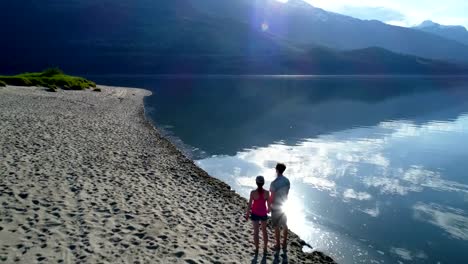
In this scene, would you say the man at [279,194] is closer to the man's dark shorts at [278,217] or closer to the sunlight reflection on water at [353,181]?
the man's dark shorts at [278,217]

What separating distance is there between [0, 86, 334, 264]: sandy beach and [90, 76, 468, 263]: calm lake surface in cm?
284

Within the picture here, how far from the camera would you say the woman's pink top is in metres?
11.4

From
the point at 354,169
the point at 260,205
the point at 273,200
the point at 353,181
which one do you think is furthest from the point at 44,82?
the point at 273,200

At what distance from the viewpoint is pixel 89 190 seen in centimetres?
1573

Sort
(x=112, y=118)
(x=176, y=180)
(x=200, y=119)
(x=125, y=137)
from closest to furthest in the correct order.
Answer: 1. (x=176, y=180)
2. (x=125, y=137)
3. (x=112, y=118)
4. (x=200, y=119)

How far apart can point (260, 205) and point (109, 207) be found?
6141 mm

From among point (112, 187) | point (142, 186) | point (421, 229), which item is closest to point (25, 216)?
point (112, 187)

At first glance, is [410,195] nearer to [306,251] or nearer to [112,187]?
[306,251]

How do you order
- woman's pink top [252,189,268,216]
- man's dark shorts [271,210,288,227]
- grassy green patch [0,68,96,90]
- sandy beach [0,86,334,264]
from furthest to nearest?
grassy green patch [0,68,96,90] < man's dark shorts [271,210,288,227] < woman's pink top [252,189,268,216] < sandy beach [0,86,334,264]

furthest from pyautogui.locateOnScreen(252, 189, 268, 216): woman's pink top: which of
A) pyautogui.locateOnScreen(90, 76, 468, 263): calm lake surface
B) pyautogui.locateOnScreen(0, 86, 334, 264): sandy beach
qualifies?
pyautogui.locateOnScreen(90, 76, 468, 263): calm lake surface

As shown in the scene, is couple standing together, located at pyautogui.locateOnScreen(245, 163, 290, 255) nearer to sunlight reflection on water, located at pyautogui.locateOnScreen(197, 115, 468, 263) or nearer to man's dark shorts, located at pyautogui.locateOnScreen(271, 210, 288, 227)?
man's dark shorts, located at pyautogui.locateOnScreen(271, 210, 288, 227)

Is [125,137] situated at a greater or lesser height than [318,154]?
greater

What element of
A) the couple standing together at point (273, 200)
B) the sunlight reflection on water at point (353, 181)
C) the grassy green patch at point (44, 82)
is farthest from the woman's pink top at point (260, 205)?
the grassy green patch at point (44, 82)

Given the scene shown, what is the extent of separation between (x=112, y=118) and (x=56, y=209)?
1065 inches
